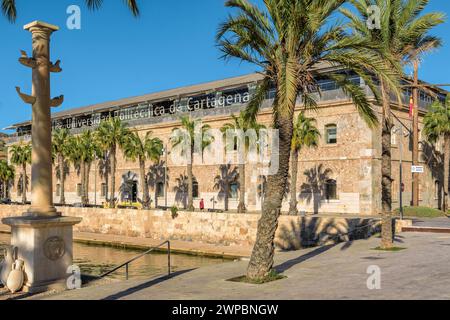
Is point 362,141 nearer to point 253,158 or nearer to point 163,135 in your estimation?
point 253,158

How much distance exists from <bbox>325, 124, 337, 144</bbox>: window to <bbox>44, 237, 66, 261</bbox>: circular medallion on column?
30261 mm

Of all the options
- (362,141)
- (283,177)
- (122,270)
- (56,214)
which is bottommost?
(122,270)

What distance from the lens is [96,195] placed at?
6134 centimetres

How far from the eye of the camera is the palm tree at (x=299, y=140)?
3693 cm

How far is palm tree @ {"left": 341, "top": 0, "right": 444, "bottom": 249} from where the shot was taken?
18.1 meters

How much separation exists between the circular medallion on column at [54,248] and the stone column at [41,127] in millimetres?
736

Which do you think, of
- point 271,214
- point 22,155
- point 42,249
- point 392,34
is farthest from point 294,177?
point 22,155

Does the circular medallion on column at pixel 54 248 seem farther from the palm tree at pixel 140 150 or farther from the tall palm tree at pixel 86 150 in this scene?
the tall palm tree at pixel 86 150

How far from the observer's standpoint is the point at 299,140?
36.9 m

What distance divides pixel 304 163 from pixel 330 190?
3335mm

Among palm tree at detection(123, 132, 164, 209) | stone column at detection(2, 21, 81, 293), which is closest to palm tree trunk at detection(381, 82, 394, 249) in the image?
stone column at detection(2, 21, 81, 293)

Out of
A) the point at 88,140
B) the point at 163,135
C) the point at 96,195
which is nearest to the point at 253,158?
the point at 163,135

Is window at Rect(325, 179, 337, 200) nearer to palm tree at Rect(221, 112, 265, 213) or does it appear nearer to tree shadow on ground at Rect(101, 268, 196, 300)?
palm tree at Rect(221, 112, 265, 213)
